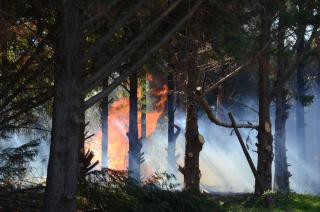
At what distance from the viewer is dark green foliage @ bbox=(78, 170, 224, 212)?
707cm

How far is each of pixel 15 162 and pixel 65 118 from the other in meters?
2.29

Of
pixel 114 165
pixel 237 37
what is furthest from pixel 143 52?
pixel 114 165

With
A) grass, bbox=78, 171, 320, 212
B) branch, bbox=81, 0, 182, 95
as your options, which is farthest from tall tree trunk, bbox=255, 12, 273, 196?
branch, bbox=81, 0, 182, 95

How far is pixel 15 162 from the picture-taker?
7480 millimetres

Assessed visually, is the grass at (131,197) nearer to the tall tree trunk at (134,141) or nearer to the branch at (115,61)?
the branch at (115,61)

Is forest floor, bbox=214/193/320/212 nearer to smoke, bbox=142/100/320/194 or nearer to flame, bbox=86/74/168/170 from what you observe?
smoke, bbox=142/100/320/194

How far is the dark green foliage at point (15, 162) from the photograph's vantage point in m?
7.31

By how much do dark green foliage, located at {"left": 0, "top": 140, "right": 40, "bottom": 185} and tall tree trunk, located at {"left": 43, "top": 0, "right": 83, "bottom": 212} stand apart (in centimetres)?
203

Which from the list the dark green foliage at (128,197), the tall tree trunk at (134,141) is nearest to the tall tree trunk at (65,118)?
the dark green foliage at (128,197)

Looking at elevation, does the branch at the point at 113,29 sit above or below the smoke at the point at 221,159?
below

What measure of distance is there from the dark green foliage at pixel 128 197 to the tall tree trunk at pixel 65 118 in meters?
1.57

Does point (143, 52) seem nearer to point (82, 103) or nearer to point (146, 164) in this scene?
point (82, 103)

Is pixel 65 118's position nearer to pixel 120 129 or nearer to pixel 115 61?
pixel 115 61

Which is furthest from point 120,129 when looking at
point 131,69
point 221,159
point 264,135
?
point 131,69
